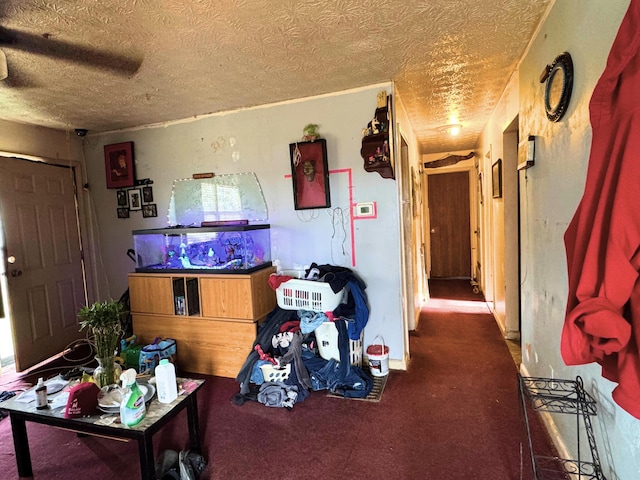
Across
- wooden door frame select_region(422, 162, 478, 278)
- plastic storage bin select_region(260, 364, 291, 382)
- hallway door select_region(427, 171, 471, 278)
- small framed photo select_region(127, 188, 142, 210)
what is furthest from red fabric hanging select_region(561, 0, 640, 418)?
hallway door select_region(427, 171, 471, 278)

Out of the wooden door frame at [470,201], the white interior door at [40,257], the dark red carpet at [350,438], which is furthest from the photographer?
the wooden door frame at [470,201]

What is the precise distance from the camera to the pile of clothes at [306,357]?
244 centimetres

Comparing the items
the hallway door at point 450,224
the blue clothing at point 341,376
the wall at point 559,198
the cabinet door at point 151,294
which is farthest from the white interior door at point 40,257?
the hallway door at point 450,224

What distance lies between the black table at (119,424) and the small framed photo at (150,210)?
80.3 inches

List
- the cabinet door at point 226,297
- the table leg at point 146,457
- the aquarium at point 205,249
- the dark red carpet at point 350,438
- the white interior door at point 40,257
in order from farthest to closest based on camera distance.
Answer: the white interior door at point 40,257 → the aquarium at point 205,249 → the cabinet door at point 226,297 → the dark red carpet at point 350,438 → the table leg at point 146,457

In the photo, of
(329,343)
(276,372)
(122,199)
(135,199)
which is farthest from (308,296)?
(122,199)

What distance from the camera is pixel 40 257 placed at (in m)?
3.30

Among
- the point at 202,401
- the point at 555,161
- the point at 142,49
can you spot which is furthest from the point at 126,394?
the point at 555,161

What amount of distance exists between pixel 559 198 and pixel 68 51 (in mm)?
2710

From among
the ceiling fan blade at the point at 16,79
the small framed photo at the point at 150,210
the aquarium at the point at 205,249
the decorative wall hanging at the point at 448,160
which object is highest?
the ceiling fan blade at the point at 16,79

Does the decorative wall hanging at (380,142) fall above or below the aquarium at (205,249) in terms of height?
above

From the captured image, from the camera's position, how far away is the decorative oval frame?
1.53 m

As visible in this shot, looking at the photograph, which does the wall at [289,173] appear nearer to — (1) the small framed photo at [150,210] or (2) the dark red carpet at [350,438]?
(1) the small framed photo at [150,210]

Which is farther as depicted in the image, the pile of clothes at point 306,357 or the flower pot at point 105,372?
the pile of clothes at point 306,357
